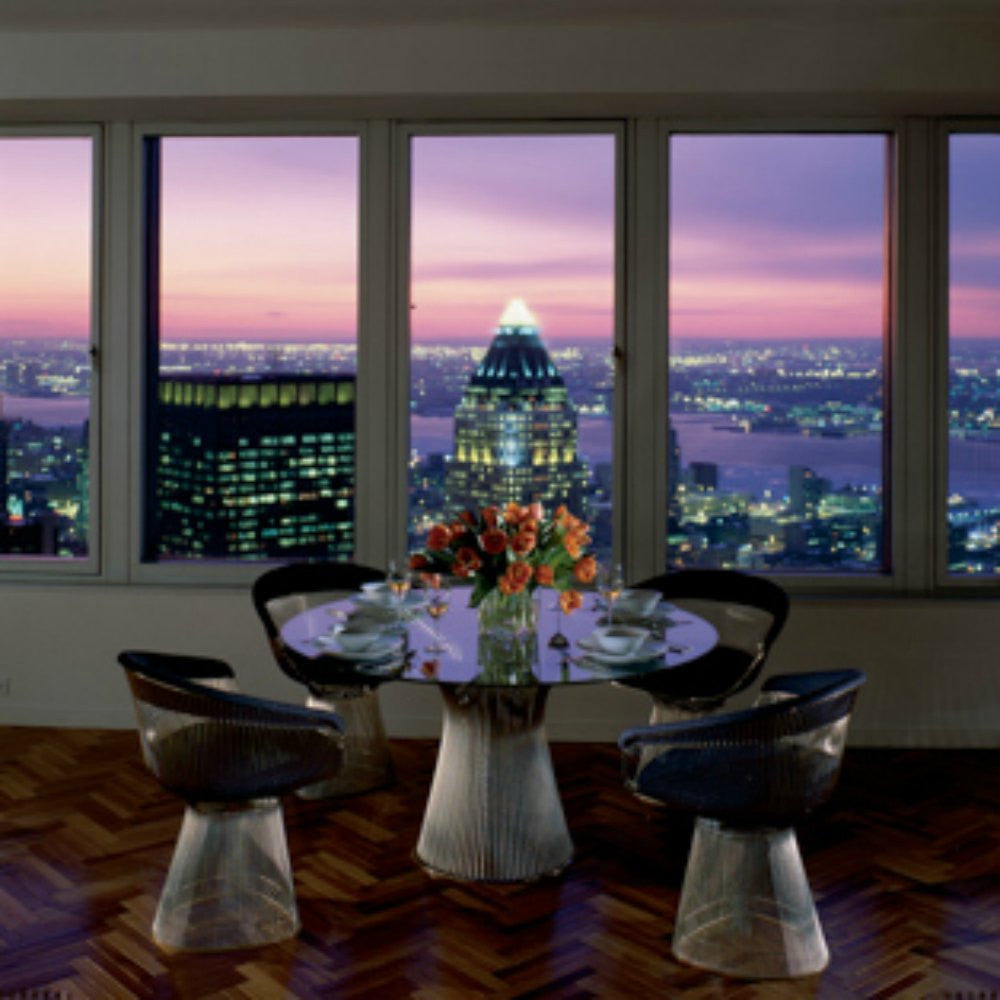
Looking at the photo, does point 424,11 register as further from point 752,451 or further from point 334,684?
point 334,684

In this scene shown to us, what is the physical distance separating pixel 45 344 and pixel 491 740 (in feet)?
10.2

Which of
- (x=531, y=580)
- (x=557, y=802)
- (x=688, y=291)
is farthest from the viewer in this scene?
(x=688, y=291)

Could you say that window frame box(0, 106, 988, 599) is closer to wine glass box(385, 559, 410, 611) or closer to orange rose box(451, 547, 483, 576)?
wine glass box(385, 559, 410, 611)

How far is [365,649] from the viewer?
360 centimetres

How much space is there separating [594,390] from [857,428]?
3.85 feet

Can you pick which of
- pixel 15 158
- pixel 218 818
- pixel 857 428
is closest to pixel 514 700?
pixel 218 818

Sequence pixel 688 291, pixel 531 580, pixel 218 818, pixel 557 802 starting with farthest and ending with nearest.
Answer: pixel 688 291 < pixel 557 802 < pixel 531 580 < pixel 218 818

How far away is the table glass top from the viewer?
3.46 metres

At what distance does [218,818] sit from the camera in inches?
136

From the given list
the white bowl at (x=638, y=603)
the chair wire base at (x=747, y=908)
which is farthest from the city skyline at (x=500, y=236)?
the chair wire base at (x=747, y=908)

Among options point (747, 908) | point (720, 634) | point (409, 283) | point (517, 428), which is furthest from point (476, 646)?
point (409, 283)

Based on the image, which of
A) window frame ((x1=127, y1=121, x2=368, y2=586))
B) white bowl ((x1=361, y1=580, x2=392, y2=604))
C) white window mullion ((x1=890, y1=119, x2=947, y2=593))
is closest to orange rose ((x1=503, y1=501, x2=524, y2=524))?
white bowl ((x1=361, y1=580, x2=392, y2=604))

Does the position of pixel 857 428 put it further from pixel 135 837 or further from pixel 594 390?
pixel 135 837

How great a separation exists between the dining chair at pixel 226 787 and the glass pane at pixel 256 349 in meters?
2.21
